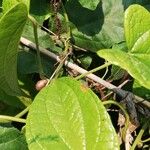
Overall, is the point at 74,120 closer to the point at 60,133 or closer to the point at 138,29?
the point at 60,133

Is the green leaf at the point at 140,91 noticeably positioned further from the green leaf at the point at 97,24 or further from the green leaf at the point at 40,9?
the green leaf at the point at 40,9

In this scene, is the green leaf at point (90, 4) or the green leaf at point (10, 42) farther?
the green leaf at point (90, 4)

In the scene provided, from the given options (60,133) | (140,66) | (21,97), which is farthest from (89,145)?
(21,97)

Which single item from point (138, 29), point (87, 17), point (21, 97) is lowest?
point (21, 97)

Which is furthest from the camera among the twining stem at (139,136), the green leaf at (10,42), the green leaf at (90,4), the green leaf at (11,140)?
the green leaf at (90,4)

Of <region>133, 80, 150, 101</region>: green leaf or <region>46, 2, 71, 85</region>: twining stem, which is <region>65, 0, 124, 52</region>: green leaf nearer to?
<region>46, 2, 71, 85</region>: twining stem

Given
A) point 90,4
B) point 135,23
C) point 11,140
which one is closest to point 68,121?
point 11,140

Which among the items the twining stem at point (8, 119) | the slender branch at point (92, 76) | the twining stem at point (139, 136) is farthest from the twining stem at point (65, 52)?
the twining stem at point (139, 136)
